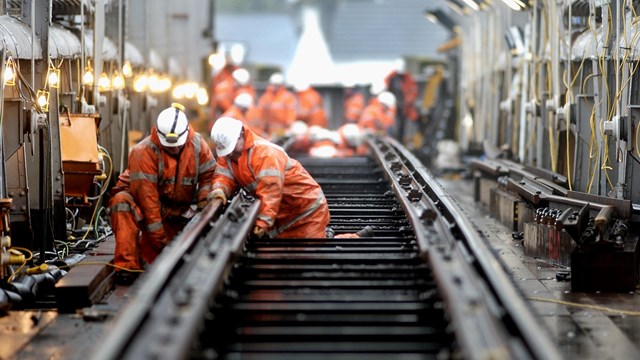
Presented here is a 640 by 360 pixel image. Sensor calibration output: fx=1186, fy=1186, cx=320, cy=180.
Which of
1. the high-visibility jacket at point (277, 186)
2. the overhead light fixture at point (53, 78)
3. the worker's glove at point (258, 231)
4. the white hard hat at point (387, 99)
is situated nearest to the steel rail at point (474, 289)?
the high-visibility jacket at point (277, 186)

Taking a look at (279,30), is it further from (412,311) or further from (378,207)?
(412,311)

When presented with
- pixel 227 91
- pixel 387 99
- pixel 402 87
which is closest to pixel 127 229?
pixel 227 91

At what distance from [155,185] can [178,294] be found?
4.00 m

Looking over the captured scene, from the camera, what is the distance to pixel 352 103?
32031 millimetres

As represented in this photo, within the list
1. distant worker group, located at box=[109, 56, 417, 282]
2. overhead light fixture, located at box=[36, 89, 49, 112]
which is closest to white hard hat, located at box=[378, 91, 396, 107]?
overhead light fixture, located at box=[36, 89, 49, 112]

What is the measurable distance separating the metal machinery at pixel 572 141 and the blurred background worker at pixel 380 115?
7004 millimetres

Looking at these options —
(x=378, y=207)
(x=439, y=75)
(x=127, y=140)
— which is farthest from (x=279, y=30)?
(x=378, y=207)

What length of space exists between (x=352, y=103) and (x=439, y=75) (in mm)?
3048

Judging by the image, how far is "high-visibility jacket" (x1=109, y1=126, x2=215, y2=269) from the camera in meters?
10.8

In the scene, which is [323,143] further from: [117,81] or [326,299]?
[326,299]

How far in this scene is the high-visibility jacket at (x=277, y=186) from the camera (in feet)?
33.8

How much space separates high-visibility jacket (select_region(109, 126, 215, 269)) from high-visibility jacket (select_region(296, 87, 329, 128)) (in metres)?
20.8

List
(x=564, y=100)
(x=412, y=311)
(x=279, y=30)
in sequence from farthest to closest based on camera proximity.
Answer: (x=279, y=30) → (x=564, y=100) → (x=412, y=311)

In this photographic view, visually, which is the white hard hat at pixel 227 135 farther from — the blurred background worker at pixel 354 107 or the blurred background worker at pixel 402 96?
the blurred background worker at pixel 354 107
